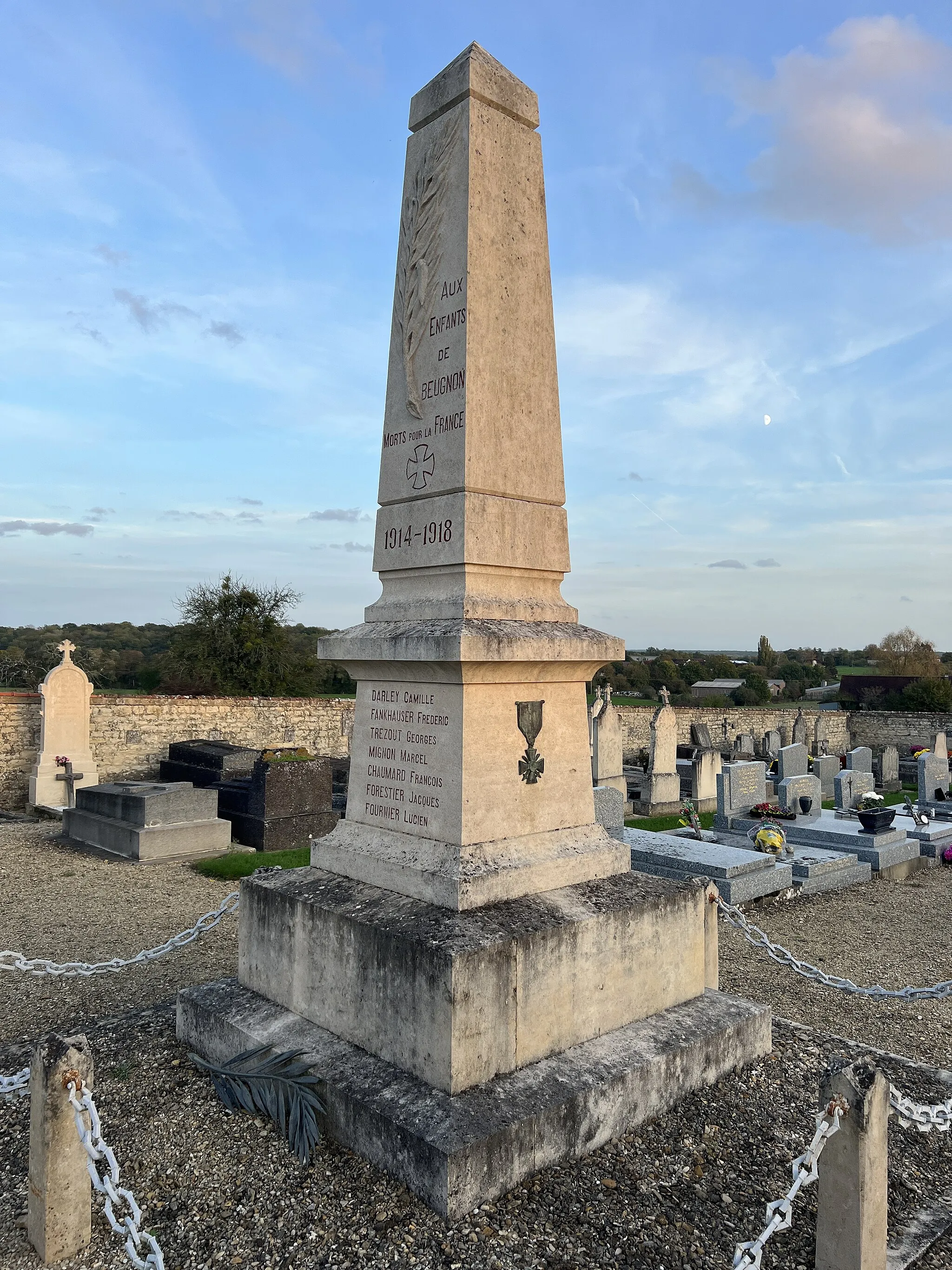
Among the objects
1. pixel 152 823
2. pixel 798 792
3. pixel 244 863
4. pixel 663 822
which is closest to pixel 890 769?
pixel 663 822

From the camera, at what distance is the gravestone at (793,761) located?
12695 millimetres

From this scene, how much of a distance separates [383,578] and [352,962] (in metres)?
1.95

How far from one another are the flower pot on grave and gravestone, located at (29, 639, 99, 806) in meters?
11.8

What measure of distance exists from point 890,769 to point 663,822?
28.8ft

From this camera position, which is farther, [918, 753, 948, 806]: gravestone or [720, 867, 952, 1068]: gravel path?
[918, 753, 948, 806]: gravestone

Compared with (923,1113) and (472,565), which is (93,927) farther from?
(923,1113)

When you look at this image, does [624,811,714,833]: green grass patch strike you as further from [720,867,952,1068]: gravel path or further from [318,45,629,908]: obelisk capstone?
[318,45,629,908]: obelisk capstone

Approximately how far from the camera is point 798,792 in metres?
11.2

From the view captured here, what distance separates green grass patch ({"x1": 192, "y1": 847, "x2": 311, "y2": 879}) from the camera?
8898 mm

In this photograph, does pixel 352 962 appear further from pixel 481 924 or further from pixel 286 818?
pixel 286 818

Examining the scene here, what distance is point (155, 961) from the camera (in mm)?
5945

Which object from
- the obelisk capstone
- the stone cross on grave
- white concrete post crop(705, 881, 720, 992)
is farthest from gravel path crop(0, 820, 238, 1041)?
white concrete post crop(705, 881, 720, 992)

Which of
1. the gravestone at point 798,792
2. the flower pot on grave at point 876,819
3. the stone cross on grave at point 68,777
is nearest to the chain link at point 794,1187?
the flower pot on grave at point 876,819

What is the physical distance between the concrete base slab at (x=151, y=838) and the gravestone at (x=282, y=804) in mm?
400
